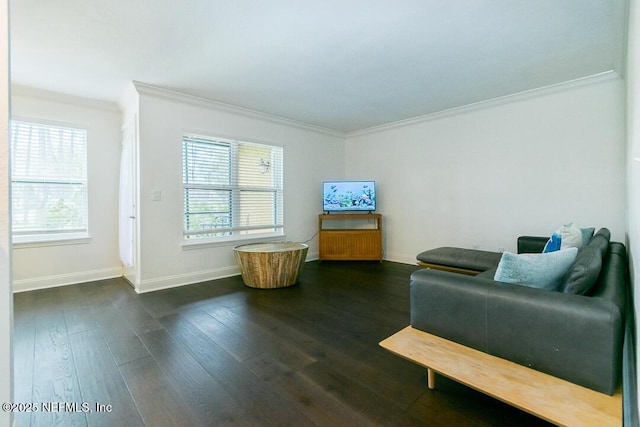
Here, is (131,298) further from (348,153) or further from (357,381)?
(348,153)

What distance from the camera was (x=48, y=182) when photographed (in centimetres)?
342

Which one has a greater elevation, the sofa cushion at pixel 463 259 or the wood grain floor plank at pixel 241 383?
the sofa cushion at pixel 463 259

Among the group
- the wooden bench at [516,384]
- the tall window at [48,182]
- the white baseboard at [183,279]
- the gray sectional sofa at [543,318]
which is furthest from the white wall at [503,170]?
the tall window at [48,182]

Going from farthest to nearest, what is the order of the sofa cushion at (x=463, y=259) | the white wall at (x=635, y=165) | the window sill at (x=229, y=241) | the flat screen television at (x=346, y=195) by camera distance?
the flat screen television at (x=346, y=195) < the window sill at (x=229, y=241) < the sofa cushion at (x=463, y=259) < the white wall at (x=635, y=165)

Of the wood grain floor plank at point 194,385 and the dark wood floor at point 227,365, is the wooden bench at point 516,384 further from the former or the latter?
the wood grain floor plank at point 194,385

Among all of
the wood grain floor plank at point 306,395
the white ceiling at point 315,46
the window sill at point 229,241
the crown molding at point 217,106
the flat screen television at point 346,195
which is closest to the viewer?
the wood grain floor plank at point 306,395

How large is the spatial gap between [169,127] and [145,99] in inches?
14.7

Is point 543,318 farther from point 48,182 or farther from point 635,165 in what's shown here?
point 48,182

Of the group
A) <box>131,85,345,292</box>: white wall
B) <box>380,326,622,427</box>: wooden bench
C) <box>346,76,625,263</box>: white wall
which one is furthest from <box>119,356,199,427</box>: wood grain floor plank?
<box>346,76,625,263</box>: white wall

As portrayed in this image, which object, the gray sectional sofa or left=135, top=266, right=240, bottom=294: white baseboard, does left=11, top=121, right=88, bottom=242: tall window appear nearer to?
left=135, top=266, right=240, bottom=294: white baseboard

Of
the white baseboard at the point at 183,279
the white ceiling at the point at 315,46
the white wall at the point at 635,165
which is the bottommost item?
the white baseboard at the point at 183,279

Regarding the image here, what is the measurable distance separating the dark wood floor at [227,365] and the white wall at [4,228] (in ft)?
1.50

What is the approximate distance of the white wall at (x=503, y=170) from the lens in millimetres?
3029

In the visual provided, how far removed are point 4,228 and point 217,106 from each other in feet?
10.3
